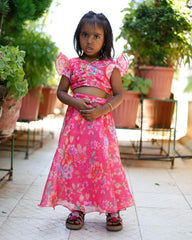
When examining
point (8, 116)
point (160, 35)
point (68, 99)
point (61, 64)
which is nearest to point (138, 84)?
point (160, 35)

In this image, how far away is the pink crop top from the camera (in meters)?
1.95

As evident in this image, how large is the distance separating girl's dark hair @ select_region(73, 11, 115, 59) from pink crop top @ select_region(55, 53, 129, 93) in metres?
0.07

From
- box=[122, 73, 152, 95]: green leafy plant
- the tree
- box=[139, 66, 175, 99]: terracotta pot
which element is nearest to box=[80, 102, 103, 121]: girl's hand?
the tree

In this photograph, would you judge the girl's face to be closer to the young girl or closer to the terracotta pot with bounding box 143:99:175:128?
the young girl

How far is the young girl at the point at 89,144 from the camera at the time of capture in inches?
74.1

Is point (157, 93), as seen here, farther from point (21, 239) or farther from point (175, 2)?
point (21, 239)

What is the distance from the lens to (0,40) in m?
3.11

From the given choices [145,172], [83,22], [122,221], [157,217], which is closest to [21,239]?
[122,221]

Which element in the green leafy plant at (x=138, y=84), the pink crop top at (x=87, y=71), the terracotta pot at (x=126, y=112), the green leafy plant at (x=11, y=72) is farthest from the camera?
the terracotta pot at (x=126, y=112)

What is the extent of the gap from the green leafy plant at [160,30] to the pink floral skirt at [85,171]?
6.05 feet

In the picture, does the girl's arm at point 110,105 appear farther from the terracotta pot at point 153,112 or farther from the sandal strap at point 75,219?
the terracotta pot at point 153,112

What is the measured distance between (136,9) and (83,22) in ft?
6.44

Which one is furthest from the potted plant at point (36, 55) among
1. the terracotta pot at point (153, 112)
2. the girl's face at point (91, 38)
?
the terracotta pot at point (153, 112)

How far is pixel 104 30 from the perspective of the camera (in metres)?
1.94
